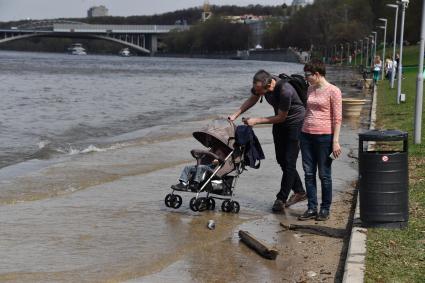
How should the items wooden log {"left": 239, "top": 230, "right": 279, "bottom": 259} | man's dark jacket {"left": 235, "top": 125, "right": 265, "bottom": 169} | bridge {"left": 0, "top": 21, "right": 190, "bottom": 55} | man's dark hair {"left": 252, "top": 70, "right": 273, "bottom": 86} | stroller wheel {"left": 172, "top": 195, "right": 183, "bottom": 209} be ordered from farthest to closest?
bridge {"left": 0, "top": 21, "right": 190, "bottom": 55}, stroller wheel {"left": 172, "top": 195, "right": 183, "bottom": 209}, man's dark jacket {"left": 235, "top": 125, "right": 265, "bottom": 169}, man's dark hair {"left": 252, "top": 70, "right": 273, "bottom": 86}, wooden log {"left": 239, "top": 230, "right": 279, "bottom": 259}

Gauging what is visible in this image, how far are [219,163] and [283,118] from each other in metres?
0.99

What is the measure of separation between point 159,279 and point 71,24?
16208 centimetres

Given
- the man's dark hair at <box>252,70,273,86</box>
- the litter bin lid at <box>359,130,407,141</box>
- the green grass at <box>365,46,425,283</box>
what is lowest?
the green grass at <box>365,46,425,283</box>

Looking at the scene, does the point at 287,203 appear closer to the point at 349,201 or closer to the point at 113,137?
the point at 349,201

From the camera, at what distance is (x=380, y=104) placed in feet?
84.9

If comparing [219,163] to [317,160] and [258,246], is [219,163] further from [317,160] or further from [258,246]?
[258,246]

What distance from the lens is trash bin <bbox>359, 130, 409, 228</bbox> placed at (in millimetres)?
7516

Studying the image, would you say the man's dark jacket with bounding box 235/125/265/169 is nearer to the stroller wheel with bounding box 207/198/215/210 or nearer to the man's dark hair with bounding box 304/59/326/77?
the stroller wheel with bounding box 207/198/215/210

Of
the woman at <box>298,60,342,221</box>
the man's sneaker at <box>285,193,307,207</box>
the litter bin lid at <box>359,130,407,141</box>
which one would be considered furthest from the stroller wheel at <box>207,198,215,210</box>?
the litter bin lid at <box>359,130,407,141</box>

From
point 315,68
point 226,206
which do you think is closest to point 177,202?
point 226,206

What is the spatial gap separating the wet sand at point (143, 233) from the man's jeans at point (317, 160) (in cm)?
35

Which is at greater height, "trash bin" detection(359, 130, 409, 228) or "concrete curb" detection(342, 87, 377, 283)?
"trash bin" detection(359, 130, 409, 228)

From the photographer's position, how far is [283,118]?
885 cm

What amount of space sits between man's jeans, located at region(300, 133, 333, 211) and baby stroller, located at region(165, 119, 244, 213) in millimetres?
887
